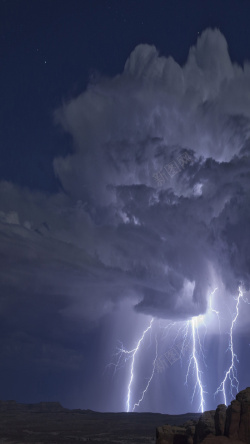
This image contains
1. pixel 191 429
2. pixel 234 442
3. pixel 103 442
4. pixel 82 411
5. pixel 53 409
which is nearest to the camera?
pixel 234 442

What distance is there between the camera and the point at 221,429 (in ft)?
110

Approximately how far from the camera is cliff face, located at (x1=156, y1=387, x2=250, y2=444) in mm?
31359

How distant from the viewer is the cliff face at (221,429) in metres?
31.4

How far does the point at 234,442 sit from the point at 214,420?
14.0ft

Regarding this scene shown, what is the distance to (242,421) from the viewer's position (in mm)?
31812

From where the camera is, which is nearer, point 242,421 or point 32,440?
point 242,421

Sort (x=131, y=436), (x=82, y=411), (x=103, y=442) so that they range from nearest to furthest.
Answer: (x=103, y=442)
(x=131, y=436)
(x=82, y=411)

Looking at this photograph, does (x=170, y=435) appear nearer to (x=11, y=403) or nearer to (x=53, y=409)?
(x=53, y=409)

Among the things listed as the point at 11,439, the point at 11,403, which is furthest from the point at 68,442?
the point at 11,403

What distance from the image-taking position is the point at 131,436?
82750mm

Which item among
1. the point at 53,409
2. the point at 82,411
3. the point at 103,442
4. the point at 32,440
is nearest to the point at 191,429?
the point at 103,442

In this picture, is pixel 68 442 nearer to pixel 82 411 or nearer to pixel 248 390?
pixel 248 390

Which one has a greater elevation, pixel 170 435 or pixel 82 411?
pixel 82 411

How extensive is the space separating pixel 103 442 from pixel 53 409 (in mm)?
118071
